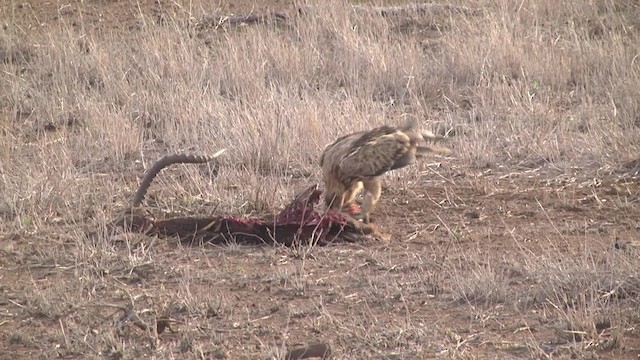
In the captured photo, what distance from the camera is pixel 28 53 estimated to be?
1205 centimetres

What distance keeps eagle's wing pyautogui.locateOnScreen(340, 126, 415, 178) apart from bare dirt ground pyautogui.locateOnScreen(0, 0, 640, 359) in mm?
440

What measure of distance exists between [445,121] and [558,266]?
3762 mm

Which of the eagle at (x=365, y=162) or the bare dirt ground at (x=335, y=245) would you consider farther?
the eagle at (x=365, y=162)

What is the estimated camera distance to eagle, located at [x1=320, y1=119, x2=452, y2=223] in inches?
278

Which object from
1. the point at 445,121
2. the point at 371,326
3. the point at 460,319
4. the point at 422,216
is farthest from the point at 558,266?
the point at 445,121

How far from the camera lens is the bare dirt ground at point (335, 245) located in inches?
219

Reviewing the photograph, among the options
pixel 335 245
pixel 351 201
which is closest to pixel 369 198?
pixel 351 201

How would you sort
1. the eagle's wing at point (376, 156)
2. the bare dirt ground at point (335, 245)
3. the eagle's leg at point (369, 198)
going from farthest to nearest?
the eagle's leg at point (369, 198) → the eagle's wing at point (376, 156) → the bare dirt ground at point (335, 245)

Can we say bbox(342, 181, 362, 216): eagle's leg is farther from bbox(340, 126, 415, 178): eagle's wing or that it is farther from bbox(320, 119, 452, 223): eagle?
bbox(340, 126, 415, 178): eagle's wing

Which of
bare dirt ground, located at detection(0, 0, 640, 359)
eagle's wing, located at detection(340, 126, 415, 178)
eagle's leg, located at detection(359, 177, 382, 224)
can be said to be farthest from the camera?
eagle's leg, located at detection(359, 177, 382, 224)

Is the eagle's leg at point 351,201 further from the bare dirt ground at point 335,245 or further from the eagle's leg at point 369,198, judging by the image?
the bare dirt ground at point 335,245

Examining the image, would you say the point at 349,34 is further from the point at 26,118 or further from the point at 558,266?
the point at 558,266

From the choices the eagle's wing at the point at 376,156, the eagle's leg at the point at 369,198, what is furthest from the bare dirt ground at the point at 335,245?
the eagle's wing at the point at 376,156

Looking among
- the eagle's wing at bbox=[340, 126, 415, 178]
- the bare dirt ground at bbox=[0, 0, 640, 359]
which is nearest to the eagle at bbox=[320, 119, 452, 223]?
the eagle's wing at bbox=[340, 126, 415, 178]
